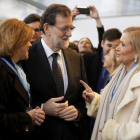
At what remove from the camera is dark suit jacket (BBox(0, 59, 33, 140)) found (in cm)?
172

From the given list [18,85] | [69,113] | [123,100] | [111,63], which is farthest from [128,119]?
[111,63]

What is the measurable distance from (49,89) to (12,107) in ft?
1.23

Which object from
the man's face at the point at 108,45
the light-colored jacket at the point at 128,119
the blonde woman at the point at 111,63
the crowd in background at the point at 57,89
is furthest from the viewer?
the man's face at the point at 108,45

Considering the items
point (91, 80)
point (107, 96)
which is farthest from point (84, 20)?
point (107, 96)

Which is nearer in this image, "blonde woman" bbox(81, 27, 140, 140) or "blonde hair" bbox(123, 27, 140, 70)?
"blonde woman" bbox(81, 27, 140, 140)

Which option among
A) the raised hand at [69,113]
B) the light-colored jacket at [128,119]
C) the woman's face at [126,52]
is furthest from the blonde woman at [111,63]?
the light-colored jacket at [128,119]

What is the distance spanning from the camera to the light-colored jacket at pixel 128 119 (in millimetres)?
1649

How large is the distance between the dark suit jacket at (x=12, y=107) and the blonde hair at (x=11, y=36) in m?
0.09

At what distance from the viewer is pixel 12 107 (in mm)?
1817

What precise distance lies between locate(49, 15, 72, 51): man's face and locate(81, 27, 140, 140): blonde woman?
1.17 feet

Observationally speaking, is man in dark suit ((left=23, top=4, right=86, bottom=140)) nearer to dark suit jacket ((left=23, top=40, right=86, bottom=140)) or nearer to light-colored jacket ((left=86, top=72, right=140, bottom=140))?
dark suit jacket ((left=23, top=40, right=86, bottom=140))

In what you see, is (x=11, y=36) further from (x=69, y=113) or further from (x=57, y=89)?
(x=69, y=113)

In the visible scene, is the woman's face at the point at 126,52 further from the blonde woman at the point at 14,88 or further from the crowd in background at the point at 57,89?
the blonde woman at the point at 14,88

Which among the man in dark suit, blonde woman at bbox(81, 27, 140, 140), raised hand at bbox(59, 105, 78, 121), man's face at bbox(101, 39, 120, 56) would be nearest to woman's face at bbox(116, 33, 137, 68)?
blonde woman at bbox(81, 27, 140, 140)
